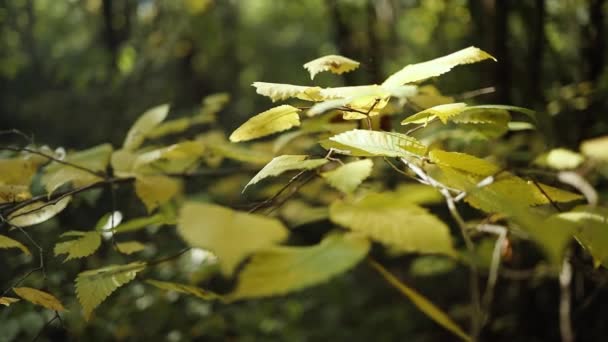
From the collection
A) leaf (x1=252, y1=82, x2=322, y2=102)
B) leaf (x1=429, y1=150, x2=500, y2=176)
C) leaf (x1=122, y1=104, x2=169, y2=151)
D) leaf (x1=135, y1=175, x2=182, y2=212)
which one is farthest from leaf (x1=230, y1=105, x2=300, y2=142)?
leaf (x1=122, y1=104, x2=169, y2=151)

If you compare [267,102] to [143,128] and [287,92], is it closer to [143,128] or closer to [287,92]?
[143,128]

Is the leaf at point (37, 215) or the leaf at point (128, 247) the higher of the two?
the leaf at point (37, 215)

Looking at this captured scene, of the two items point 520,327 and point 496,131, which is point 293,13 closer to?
point 520,327

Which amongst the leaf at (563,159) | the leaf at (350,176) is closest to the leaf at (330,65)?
the leaf at (350,176)

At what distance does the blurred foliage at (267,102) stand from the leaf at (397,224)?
0.50 metres

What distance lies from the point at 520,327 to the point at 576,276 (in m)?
0.41

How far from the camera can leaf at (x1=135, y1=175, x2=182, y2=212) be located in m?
0.86

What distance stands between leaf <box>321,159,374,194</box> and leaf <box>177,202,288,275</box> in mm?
121

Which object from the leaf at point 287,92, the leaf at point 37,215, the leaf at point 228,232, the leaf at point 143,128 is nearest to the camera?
the leaf at point 228,232

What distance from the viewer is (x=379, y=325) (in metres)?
2.77

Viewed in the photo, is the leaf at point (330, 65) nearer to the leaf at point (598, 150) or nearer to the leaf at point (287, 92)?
the leaf at point (287, 92)

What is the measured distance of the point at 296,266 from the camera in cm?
37

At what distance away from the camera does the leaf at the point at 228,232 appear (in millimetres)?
340

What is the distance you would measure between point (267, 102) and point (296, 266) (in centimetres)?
441
